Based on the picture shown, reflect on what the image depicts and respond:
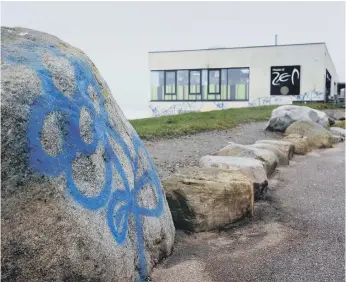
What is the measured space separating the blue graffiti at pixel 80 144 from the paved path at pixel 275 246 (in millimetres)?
641

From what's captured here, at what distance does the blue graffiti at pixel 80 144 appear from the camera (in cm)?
270

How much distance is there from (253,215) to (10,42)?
11.2 feet

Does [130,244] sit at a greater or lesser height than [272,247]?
greater

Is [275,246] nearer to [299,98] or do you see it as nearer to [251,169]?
[251,169]

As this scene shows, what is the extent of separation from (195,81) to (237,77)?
3.61 meters

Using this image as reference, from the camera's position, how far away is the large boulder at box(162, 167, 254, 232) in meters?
4.53

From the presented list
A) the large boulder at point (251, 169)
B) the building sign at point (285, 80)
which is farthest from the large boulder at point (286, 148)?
the building sign at point (285, 80)

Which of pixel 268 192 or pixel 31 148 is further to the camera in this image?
pixel 268 192

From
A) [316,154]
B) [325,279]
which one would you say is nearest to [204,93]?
[316,154]

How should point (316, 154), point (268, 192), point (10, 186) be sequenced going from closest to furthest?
point (10, 186)
point (268, 192)
point (316, 154)

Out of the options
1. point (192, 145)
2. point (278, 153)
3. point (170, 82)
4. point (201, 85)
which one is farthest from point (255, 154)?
point (170, 82)

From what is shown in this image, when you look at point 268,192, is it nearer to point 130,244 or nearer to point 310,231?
point 310,231

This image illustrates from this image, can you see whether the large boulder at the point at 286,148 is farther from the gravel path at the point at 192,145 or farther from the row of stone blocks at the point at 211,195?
the row of stone blocks at the point at 211,195

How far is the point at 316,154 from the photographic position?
10.6 metres
